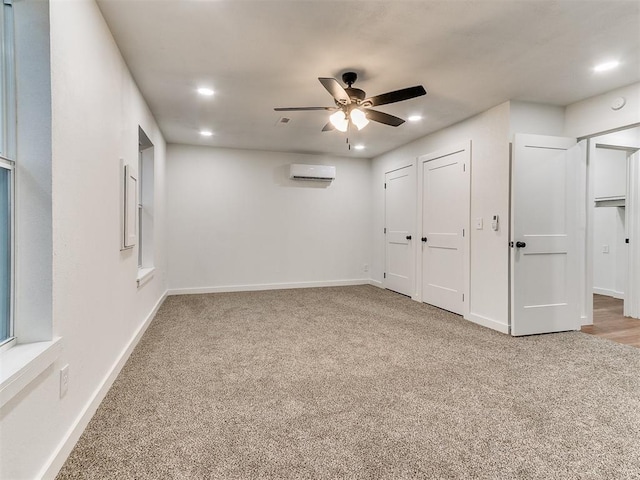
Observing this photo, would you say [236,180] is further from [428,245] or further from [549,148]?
[549,148]

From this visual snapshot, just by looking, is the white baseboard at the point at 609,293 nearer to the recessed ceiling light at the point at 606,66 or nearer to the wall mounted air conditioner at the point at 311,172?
the recessed ceiling light at the point at 606,66

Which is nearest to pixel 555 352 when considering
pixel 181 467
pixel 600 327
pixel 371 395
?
pixel 600 327

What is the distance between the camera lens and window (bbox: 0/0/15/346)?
1.37 metres

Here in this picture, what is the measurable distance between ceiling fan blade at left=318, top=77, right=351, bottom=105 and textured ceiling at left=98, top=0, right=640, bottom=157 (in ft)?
0.75

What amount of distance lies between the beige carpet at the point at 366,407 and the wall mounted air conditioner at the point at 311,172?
313 cm

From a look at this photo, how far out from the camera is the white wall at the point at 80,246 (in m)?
1.38

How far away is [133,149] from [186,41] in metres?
1.16

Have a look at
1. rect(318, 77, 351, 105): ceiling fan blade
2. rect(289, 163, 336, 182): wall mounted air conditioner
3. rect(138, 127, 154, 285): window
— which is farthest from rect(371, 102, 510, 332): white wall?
rect(138, 127, 154, 285): window

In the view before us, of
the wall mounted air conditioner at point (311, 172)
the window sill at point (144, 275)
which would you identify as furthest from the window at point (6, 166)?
the wall mounted air conditioner at point (311, 172)

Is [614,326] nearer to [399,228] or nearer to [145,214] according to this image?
[399,228]

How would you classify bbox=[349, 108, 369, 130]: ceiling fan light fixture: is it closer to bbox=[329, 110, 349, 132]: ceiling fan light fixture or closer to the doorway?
bbox=[329, 110, 349, 132]: ceiling fan light fixture

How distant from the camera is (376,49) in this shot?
256 centimetres

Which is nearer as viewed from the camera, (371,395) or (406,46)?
(371,395)

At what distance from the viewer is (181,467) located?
5.09 feet
